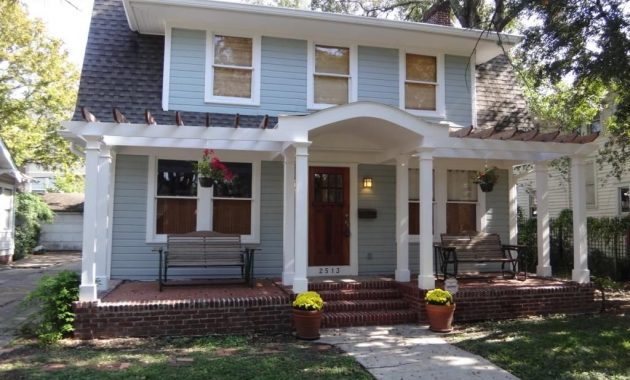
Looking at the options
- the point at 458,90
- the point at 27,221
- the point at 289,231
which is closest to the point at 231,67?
the point at 289,231

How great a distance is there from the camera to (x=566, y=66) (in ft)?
26.9

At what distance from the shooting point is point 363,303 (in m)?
7.55

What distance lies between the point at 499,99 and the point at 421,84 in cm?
178

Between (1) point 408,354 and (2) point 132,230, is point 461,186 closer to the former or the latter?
(1) point 408,354

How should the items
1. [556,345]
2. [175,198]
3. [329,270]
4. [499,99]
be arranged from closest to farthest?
[556,345], [175,198], [329,270], [499,99]

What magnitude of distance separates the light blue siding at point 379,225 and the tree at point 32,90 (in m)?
15.6

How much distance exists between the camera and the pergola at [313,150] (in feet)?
21.6

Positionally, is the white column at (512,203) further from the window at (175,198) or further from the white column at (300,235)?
the window at (175,198)

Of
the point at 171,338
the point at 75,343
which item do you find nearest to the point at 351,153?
the point at 171,338

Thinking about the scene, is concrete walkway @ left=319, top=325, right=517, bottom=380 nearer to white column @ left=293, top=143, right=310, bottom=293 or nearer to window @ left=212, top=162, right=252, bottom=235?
white column @ left=293, top=143, right=310, bottom=293

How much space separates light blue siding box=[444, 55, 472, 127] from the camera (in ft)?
31.9

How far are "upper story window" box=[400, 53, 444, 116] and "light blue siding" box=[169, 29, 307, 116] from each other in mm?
1977

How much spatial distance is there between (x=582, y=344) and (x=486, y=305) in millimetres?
1709

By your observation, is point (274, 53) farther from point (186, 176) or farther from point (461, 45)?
point (461, 45)
